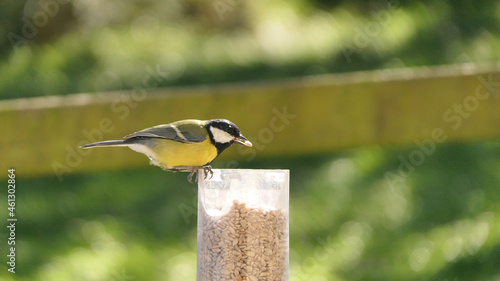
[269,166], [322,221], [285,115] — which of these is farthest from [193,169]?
[269,166]

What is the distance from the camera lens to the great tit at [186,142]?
6.57 feet

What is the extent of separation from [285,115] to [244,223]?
65.1 inches

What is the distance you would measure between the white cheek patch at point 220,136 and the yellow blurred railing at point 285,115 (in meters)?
1.27

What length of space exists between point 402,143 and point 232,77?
1.56 m

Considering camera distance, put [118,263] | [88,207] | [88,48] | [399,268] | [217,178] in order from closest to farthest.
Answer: [217,178]
[399,268]
[118,263]
[88,207]
[88,48]

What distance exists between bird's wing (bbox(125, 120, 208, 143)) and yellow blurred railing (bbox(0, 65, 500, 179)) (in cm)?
120

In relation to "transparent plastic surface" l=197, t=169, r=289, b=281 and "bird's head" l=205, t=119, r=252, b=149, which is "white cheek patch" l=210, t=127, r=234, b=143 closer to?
"bird's head" l=205, t=119, r=252, b=149

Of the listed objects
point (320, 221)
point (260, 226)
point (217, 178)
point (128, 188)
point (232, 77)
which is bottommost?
point (260, 226)

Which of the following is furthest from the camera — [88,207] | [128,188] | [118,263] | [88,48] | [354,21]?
[88,48]

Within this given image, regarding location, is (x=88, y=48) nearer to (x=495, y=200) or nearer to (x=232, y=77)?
(x=232, y=77)

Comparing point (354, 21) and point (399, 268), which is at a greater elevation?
point (354, 21)

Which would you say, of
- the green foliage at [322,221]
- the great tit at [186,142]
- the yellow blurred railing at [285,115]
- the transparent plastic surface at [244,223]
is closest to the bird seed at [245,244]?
the transparent plastic surface at [244,223]

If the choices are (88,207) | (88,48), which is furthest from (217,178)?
(88,48)

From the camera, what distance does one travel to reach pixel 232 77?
14.7ft
